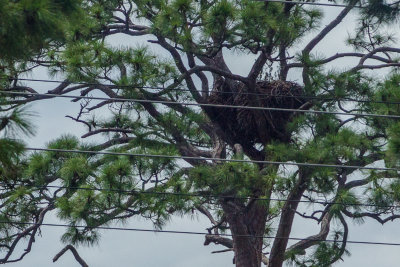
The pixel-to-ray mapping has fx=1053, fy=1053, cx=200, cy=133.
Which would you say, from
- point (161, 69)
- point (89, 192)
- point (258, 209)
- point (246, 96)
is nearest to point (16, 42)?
point (89, 192)

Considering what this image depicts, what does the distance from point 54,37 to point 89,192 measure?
4.19 m

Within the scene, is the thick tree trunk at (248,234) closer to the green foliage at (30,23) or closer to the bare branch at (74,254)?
the bare branch at (74,254)

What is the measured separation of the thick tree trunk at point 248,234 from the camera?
11.0m

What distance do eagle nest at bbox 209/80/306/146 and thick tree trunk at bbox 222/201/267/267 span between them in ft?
2.59

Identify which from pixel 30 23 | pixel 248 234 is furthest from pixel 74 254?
pixel 30 23

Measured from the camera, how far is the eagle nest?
413 inches

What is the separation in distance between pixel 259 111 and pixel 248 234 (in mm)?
1360

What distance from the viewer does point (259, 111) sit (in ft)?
34.7

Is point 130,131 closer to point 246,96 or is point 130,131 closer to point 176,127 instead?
point 176,127

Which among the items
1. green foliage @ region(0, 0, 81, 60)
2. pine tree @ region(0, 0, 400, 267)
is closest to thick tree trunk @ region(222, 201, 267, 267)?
pine tree @ region(0, 0, 400, 267)

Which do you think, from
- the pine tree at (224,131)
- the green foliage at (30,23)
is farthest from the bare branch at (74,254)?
the green foliage at (30,23)

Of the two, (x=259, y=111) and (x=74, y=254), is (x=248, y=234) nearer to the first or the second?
(x=259, y=111)

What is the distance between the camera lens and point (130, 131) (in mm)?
10648

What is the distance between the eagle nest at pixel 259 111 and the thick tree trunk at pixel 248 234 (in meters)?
0.79
